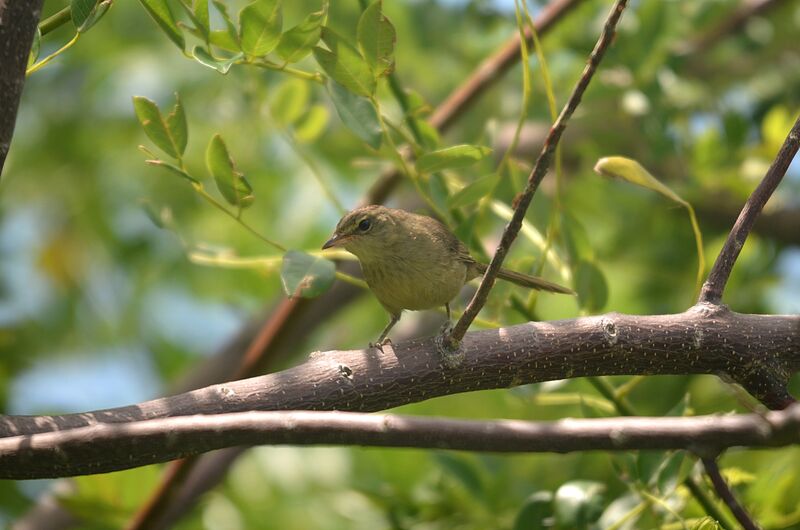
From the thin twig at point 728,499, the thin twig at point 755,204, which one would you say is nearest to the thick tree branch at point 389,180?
the thin twig at point 755,204

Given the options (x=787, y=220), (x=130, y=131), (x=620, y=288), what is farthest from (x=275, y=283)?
(x=787, y=220)

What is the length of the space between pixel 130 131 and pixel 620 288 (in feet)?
10.1

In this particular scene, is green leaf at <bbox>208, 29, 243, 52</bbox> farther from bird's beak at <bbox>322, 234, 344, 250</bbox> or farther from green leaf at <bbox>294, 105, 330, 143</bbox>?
bird's beak at <bbox>322, 234, 344, 250</bbox>

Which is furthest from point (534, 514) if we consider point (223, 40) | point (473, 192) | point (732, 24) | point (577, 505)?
point (732, 24)

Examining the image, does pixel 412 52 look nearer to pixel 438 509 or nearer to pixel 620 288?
pixel 620 288

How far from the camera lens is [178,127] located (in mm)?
2262

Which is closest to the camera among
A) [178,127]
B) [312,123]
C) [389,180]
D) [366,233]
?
[178,127]

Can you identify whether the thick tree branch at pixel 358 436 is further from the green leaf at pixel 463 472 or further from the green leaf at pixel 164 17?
the green leaf at pixel 463 472

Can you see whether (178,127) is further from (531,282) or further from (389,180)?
(389,180)

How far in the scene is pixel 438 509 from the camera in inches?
131

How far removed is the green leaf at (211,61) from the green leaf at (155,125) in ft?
0.45

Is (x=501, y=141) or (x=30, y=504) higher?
(x=501, y=141)

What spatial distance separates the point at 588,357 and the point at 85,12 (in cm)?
136

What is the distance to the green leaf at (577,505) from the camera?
255 centimetres
